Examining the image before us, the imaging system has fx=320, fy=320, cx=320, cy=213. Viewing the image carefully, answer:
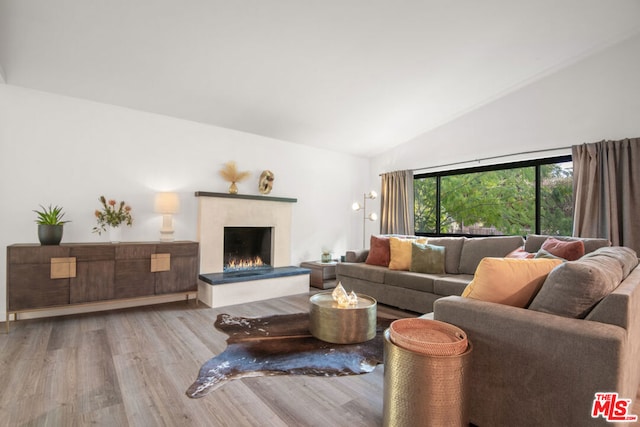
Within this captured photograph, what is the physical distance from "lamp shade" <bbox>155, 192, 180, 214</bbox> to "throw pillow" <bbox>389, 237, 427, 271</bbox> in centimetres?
280

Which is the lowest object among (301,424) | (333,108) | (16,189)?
(301,424)

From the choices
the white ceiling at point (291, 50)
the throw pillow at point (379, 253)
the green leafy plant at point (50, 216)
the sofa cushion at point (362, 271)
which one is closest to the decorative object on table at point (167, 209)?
the green leafy plant at point (50, 216)

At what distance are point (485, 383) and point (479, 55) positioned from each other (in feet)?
11.1

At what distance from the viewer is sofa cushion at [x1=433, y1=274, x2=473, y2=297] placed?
11.0ft

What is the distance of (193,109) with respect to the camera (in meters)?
4.02

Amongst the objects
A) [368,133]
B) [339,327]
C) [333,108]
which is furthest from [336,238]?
[339,327]


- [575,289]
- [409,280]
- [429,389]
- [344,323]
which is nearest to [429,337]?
[429,389]

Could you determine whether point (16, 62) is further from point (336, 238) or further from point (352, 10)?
point (336, 238)

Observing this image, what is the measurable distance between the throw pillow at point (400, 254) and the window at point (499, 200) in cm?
141

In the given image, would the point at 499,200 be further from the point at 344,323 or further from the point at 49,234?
the point at 49,234

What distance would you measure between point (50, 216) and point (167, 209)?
1.08 m

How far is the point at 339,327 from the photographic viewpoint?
274 cm

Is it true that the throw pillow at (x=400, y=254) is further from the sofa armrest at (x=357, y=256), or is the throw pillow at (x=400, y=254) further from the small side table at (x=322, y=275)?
the small side table at (x=322, y=275)

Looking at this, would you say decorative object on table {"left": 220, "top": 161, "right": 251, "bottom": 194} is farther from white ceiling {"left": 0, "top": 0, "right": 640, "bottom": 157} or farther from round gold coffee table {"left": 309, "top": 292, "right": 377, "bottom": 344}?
round gold coffee table {"left": 309, "top": 292, "right": 377, "bottom": 344}
